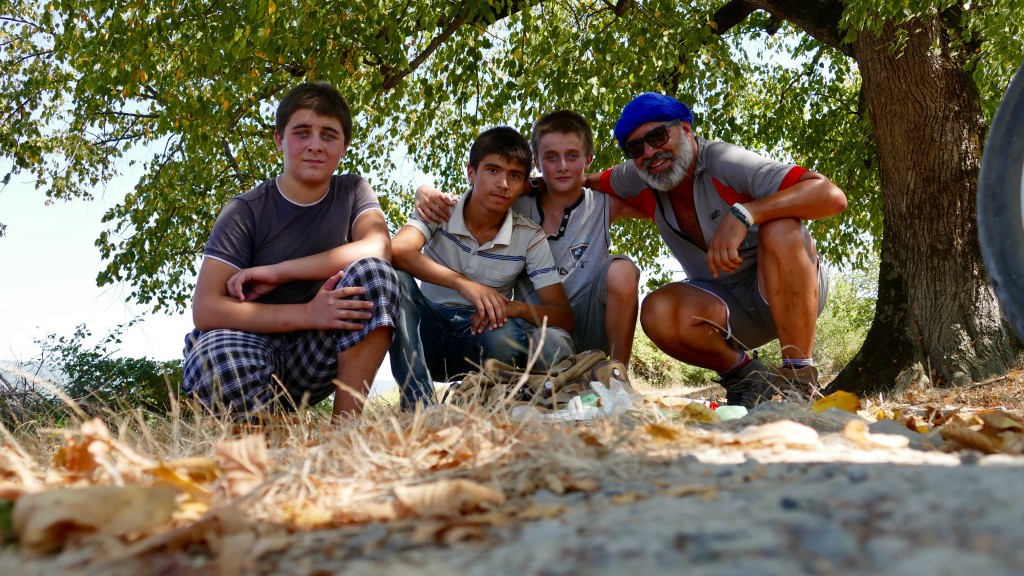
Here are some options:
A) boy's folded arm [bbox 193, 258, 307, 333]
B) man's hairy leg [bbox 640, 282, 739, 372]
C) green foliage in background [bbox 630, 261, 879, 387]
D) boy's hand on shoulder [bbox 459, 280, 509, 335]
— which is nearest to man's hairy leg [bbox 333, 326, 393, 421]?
boy's folded arm [bbox 193, 258, 307, 333]

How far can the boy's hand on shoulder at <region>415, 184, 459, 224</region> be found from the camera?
12.5 feet

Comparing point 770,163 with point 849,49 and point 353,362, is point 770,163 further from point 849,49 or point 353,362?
point 849,49

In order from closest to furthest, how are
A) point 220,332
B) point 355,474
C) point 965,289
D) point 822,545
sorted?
point 822,545 < point 355,474 < point 220,332 < point 965,289

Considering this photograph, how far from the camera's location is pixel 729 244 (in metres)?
3.47

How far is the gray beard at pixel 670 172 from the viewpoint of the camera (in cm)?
389

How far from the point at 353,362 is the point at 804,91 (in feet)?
26.2

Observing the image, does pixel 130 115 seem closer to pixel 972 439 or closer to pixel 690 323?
pixel 690 323

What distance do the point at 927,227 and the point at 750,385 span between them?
2837 mm

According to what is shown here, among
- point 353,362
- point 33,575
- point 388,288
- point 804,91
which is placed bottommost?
point 33,575

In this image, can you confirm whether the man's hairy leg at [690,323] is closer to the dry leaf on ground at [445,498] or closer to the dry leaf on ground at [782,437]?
the dry leaf on ground at [782,437]

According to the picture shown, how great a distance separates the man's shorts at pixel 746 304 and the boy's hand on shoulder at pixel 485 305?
103cm

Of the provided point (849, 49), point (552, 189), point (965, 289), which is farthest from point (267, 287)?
point (849, 49)

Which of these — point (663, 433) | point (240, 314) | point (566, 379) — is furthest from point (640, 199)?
point (663, 433)

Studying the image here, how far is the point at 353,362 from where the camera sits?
3.10 m
